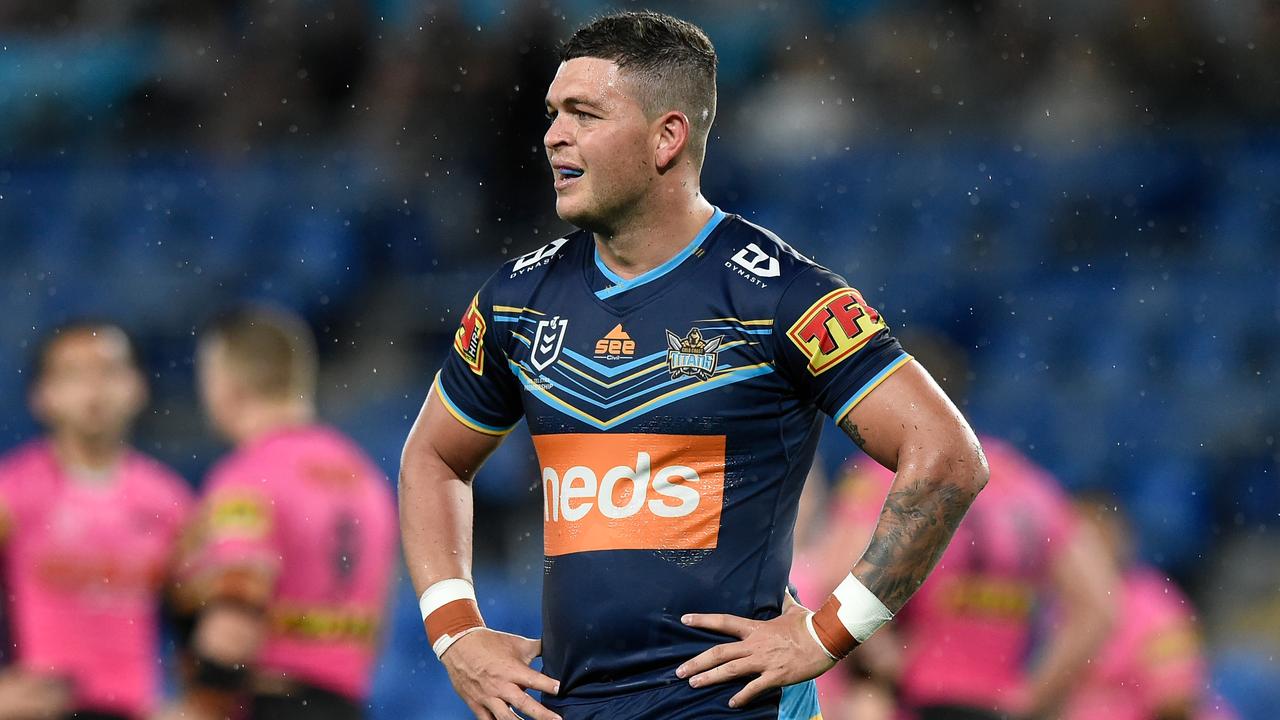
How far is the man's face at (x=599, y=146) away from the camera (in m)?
3.47

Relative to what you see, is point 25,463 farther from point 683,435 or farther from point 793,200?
point 793,200

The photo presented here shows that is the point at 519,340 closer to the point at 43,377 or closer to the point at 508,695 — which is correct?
the point at 508,695

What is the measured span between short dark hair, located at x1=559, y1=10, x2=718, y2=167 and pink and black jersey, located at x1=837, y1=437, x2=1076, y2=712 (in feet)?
11.9

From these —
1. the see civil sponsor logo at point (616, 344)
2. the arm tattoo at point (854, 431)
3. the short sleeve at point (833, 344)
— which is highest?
the see civil sponsor logo at point (616, 344)

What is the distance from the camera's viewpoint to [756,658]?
10.7 ft

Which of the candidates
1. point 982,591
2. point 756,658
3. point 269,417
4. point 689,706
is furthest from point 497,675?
point 982,591

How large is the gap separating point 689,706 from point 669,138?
45.7 inches

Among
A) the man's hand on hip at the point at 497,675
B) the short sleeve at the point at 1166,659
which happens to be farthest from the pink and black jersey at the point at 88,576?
the short sleeve at the point at 1166,659

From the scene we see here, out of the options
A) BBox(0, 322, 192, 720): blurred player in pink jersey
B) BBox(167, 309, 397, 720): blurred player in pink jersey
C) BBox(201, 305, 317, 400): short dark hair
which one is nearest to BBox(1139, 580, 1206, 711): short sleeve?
BBox(167, 309, 397, 720): blurred player in pink jersey

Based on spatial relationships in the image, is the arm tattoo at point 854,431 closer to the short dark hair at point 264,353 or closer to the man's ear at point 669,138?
the man's ear at point 669,138

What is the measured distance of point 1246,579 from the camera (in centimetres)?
956

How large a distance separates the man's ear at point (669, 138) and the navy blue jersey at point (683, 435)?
0.19 metres

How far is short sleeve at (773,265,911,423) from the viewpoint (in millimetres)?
3268

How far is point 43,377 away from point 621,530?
15.7ft
